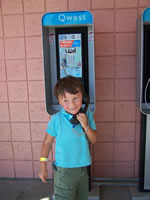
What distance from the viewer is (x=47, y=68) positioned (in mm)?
2137

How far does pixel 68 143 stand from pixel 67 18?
3.69 feet

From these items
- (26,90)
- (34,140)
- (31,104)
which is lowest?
Result: (34,140)

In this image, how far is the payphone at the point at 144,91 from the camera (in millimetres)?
1990

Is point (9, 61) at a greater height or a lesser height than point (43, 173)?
greater

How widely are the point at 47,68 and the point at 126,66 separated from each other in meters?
0.88

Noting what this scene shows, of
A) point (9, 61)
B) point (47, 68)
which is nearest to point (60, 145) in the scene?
point (47, 68)

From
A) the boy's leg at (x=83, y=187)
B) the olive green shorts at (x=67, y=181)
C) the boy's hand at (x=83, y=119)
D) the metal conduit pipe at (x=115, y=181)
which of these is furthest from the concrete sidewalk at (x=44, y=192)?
the boy's hand at (x=83, y=119)

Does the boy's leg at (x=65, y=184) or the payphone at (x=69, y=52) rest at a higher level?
the payphone at (x=69, y=52)

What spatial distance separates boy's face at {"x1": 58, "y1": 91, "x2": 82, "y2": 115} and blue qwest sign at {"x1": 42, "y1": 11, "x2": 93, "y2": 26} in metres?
0.79

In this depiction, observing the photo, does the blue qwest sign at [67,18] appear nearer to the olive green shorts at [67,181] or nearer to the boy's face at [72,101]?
the boy's face at [72,101]

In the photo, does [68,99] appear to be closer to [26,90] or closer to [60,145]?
[60,145]

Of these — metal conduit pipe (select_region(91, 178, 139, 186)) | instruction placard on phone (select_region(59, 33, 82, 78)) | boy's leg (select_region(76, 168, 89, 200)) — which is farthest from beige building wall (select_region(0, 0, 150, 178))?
boy's leg (select_region(76, 168, 89, 200))

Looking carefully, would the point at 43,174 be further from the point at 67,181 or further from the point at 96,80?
the point at 96,80

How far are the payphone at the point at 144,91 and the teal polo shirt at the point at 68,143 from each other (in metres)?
0.81
